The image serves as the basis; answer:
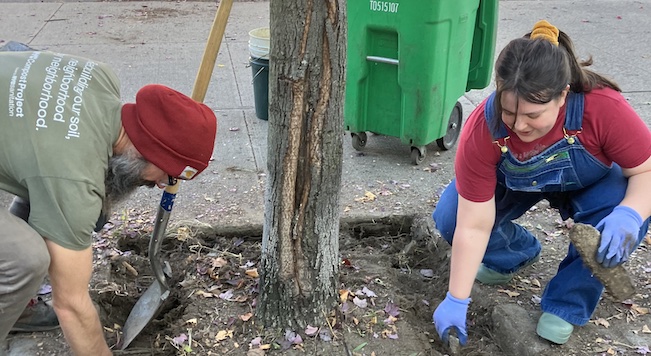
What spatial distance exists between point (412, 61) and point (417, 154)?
651 millimetres

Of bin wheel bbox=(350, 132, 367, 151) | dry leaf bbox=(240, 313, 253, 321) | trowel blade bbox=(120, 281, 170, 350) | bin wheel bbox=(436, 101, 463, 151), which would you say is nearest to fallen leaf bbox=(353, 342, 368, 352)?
dry leaf bbox=(240, 313, 253, 321)

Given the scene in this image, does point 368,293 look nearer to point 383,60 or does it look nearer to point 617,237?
point 617,237

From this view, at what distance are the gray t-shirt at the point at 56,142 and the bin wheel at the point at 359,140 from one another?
220cm

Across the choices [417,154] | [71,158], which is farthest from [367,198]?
[71,158]

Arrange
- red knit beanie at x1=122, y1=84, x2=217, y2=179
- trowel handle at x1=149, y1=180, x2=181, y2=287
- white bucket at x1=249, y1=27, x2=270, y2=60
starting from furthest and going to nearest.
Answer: white bucket at x1=249, y1=27, x2=270, y2=60 → trowel handle at x1=149, y1=180, x2=181, y2=287 → red knit beanie at x1=122, y1=84, x2=217, y2=179

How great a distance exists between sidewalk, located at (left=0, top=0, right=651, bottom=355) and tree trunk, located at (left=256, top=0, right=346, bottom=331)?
86cm

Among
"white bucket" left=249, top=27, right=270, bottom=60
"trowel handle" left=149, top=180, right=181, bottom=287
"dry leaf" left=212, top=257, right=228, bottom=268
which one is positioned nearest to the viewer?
"trowel handle" left=149, top=180, right=181, bottom=287

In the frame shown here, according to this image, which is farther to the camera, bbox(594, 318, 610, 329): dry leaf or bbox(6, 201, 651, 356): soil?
bbox(594, 318, 610, 329): dry leaf

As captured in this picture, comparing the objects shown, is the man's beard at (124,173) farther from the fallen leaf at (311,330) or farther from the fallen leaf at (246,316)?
the fallen leaf at (311,330)

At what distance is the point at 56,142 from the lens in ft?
6.15

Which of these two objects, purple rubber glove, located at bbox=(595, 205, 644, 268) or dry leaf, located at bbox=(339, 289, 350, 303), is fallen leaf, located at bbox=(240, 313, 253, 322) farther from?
purple rubber glove, located at bbox=(595, 205, 644, 268)

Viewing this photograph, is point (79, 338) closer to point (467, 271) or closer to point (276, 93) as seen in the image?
point (276, 93)

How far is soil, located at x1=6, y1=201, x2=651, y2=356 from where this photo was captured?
2.46m

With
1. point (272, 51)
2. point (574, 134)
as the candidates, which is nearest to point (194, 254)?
point (272, 51)
